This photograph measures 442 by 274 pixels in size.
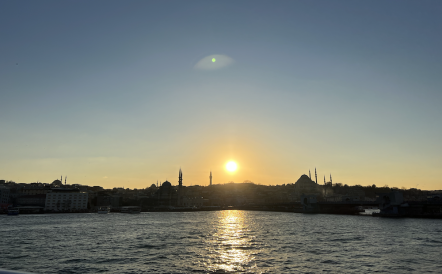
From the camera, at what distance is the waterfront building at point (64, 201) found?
15288 cm

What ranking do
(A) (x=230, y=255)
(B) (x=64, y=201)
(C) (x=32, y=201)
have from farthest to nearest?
1. (C) (x=32, y=201)
2. (B) (x=64, y=201)
3. (A) (x=230, y=255)

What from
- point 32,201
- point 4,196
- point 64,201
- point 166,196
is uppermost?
point 4,196

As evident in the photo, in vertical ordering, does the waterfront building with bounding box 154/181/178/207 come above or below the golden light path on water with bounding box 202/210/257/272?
above

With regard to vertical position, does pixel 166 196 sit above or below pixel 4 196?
below

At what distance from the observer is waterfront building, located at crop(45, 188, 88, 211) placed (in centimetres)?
15288

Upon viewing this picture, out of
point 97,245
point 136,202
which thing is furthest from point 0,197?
point 97,245

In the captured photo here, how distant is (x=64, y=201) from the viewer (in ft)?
508

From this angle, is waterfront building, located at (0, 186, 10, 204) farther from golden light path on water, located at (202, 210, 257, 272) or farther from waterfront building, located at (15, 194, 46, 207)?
golden light path on water, located at (202, 210, 257, 272)

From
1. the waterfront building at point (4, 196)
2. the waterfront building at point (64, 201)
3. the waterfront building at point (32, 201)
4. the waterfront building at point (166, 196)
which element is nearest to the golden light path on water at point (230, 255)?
the waterfront building at point (64, 201)

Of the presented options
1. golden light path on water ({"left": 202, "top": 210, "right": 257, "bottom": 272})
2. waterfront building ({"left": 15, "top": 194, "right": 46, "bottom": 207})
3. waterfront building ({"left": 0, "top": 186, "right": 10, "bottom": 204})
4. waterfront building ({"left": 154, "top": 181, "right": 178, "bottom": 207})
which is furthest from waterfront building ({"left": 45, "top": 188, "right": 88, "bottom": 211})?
golden light path on water ({"left": 202, "top": 210, "right": 257, "bottom": 272})

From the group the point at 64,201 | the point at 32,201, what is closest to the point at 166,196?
the point at 64,201

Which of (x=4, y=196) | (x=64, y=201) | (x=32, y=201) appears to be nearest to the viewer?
(x=64, y=201)

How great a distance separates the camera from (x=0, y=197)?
155875 millimetres

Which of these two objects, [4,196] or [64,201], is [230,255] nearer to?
[64,201]
